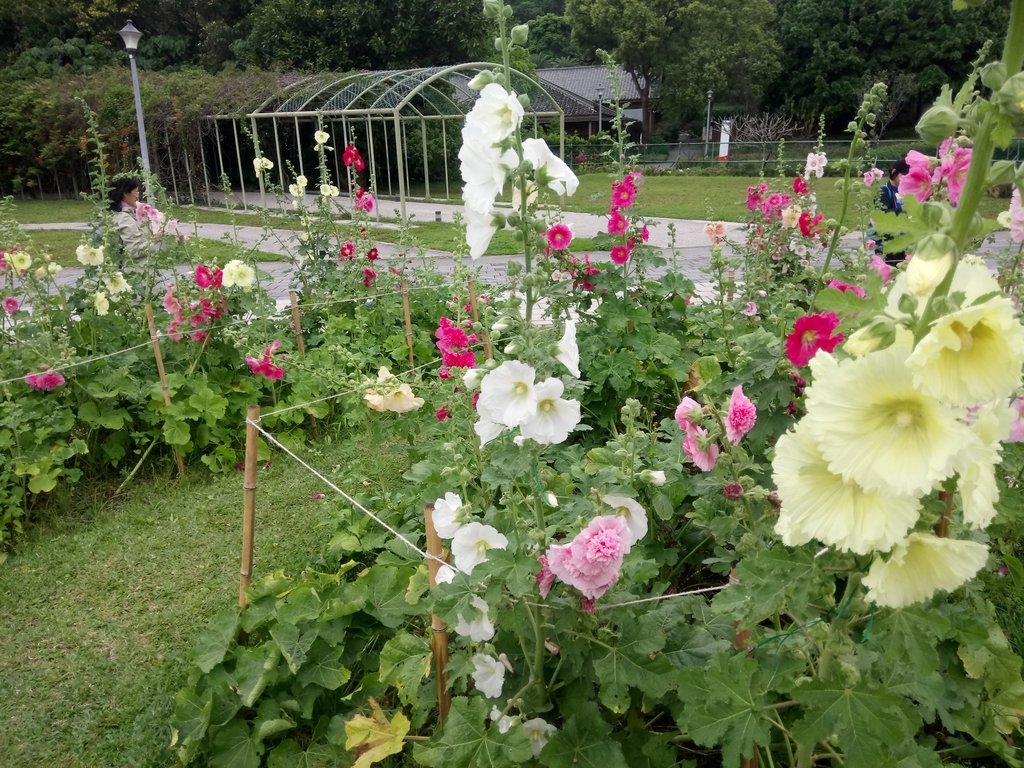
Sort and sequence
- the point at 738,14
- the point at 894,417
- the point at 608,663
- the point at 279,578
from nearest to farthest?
1. the point at 894,417
2. the point at 608,663
3. the point at 279,578
4. the point at 738,14

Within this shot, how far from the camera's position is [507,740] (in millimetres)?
1686

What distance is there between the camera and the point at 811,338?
1779mm

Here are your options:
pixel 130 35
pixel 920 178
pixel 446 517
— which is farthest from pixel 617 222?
pixel 130 35

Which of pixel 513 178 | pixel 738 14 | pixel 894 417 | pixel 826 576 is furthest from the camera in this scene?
pixel 738 14

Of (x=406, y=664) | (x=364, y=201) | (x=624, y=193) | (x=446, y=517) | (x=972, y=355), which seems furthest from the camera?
(x=364, y=201)

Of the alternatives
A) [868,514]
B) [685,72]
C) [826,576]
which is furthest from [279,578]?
[685,72]

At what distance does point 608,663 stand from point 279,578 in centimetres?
137

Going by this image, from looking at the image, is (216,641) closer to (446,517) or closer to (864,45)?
(446,517)

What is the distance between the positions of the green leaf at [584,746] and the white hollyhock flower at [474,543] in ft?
1.36

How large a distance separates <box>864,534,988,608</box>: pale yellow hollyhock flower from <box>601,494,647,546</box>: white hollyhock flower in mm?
618

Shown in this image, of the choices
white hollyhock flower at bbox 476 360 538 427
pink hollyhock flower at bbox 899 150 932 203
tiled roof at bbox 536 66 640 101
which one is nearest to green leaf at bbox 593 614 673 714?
white hollyhock flower at bbox 476 360 538 427

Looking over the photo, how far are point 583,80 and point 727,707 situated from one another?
4446cm

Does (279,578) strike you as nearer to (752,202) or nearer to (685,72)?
(752,202)

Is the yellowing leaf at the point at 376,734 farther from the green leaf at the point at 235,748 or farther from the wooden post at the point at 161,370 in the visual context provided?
the wooden post at the point at 161,370
